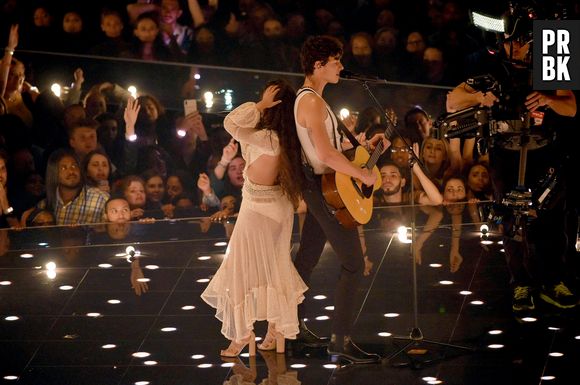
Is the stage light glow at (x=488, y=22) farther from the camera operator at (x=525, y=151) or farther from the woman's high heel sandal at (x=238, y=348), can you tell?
the woman's high heel sandal at (x=238, y=348)

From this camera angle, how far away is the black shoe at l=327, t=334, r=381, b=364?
6105mm

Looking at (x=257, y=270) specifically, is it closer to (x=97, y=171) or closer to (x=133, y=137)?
(x=97, y=171)

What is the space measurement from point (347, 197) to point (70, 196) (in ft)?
12.5

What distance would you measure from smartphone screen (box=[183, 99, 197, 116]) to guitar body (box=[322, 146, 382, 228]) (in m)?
4.14

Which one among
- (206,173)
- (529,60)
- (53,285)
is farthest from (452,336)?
(206,173)

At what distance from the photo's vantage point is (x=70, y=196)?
929 centimetres

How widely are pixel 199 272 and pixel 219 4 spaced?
387 cm

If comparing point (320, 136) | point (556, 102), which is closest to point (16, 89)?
point (320, 136)

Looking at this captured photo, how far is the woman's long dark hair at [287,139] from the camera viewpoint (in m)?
6.02

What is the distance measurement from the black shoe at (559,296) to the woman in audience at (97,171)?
12.4 ft

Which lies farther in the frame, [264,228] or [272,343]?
[272,343]

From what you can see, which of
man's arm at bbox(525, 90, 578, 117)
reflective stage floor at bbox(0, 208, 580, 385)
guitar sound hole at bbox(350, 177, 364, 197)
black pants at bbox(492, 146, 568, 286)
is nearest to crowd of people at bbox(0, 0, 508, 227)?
reflective stage floor at bbox(0, 208, 580, 385)

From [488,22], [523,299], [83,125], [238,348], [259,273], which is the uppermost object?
[488,22]

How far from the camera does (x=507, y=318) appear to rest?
668 centimetres
